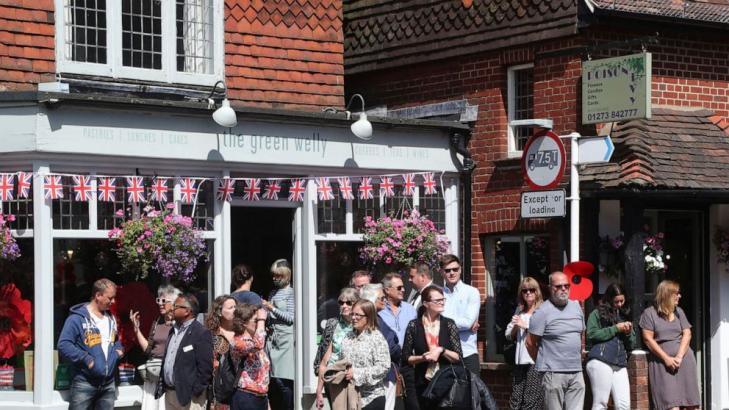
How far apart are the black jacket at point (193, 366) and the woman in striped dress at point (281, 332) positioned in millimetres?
2043

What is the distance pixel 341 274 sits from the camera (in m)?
17.3

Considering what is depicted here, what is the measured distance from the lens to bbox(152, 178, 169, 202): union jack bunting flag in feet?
50.2

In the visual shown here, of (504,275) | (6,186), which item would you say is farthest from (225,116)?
(504,275)

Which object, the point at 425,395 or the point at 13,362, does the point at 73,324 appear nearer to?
the point at 13,362

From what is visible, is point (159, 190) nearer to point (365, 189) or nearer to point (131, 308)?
point (131, 308)

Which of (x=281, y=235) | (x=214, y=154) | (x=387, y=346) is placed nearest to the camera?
(x=387, y=346)

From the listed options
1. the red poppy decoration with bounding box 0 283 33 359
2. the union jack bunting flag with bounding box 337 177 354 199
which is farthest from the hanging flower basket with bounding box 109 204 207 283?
the union jack bunting flag with bounding box 337 177 354 199

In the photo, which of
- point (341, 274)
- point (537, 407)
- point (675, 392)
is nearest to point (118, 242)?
point (341, 274)

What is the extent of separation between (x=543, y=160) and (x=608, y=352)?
2242 millimetres

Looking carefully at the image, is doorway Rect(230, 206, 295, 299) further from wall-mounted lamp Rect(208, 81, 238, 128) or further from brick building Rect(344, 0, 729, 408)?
brick building Rect(344, 0, 729, 408)

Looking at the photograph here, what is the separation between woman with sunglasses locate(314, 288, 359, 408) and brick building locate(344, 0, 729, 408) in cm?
367

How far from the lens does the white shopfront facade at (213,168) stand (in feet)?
47.8

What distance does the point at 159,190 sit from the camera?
15.3 m

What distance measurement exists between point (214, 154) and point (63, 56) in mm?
1893
